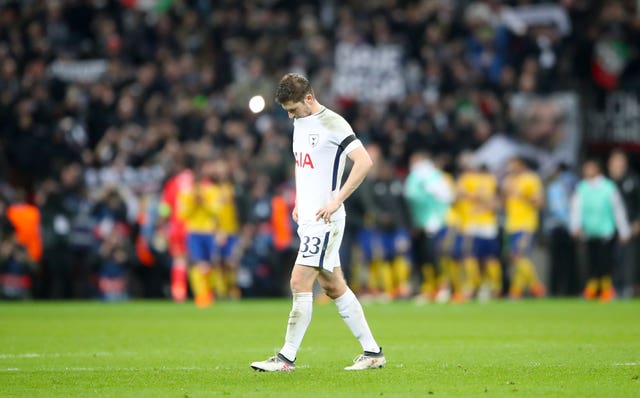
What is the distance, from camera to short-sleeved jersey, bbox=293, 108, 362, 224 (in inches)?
377

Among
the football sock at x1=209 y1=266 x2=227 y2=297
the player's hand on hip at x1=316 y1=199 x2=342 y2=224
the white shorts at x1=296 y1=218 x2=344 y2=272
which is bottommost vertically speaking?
the football sock at x1=209 y1=266 x2=227 y2=297

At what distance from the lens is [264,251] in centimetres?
2356

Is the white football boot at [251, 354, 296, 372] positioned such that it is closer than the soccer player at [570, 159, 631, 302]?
Yes

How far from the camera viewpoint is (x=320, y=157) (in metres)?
9.60

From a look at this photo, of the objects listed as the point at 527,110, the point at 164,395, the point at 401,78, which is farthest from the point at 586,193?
the point at 164,395

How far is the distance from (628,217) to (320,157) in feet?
46.8

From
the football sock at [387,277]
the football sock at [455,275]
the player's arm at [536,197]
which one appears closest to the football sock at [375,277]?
the football sock at [387,277]

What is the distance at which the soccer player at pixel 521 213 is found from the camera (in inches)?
862

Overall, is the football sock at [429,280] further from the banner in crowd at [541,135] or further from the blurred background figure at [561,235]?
the banner in crowd at [541,135]

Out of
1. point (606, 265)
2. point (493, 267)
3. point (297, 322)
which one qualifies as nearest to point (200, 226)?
point (493, 267)

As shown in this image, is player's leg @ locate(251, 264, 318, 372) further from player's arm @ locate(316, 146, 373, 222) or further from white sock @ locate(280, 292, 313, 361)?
player's arm @ locate(316, 146, 373, 222)

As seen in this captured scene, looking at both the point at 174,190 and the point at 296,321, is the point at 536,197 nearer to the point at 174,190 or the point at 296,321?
the point at 174,190

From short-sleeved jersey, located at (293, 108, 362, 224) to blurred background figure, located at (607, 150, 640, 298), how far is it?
13.6m

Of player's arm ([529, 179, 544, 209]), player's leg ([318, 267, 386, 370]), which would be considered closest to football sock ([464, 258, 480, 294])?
player's arm ([529, 179, 544, 209])
